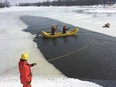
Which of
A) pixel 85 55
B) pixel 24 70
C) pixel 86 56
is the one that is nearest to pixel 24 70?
pixel 24 70

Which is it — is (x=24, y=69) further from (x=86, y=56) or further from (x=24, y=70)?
(x=86, y=56)

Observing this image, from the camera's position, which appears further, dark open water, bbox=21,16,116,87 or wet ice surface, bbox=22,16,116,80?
wet ice surface, bbox=22,16,116,80

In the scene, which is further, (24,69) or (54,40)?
(54,40)

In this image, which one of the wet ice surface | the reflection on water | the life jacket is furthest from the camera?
the reflection on water

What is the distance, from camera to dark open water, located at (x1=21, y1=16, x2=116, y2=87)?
8.72 metres

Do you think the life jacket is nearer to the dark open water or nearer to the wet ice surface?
the dark open water

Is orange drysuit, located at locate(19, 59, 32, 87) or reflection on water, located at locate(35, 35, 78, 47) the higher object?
orange drysuit, located at locate(19, 59, 32, 87)

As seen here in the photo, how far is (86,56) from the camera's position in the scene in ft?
38.2

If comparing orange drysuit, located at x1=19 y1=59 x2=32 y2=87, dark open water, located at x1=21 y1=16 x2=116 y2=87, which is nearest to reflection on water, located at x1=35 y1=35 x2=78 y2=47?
dark open water, located at x1=21 y1=16 x2=116 y2=87

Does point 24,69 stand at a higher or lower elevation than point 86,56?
higher

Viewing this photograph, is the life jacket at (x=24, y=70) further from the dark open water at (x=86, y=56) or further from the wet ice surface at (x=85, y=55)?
the wet ice surface at (x=85, y=55)

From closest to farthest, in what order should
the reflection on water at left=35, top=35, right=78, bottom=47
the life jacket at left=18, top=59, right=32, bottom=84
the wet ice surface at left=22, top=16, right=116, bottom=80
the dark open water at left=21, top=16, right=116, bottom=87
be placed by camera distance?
1. the life jacket at left=18, top=59, right=32, bottom=84
2. the dark open water at left=21, top=16, right=116, bottom=87
3. the wet ice surface at left=22, top=16, right=116, bottom=80
4. the reflection on water at left=35, top=35, right=78, bottom=47

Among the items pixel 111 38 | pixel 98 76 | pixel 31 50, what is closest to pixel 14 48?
pixel 31 50

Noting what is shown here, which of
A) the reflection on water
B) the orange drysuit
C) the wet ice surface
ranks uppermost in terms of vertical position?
the orange drysuit
